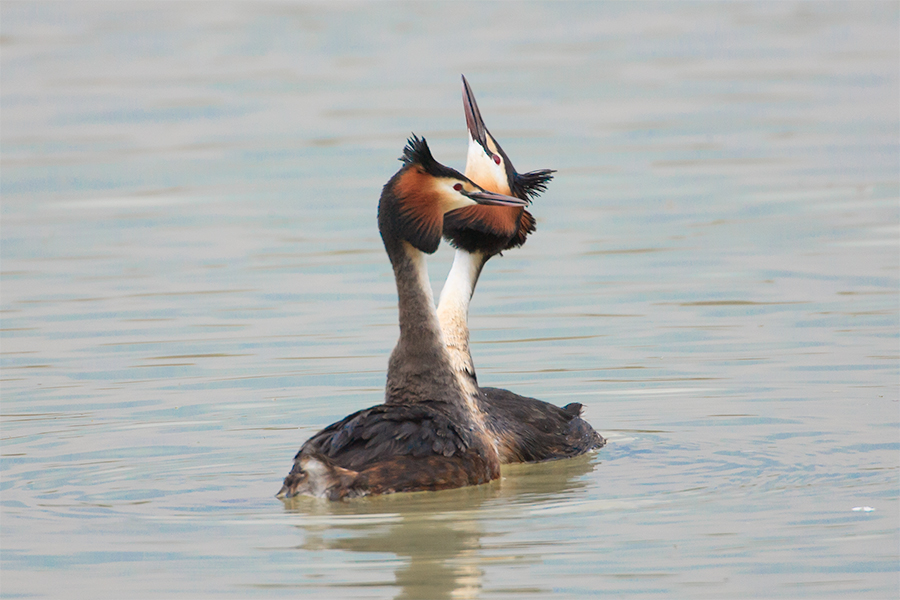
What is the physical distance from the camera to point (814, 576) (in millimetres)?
6383

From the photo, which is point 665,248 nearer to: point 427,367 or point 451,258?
point 451,258

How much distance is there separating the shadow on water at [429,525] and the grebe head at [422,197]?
130 centimetres

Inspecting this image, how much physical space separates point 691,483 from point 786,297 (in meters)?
4.80

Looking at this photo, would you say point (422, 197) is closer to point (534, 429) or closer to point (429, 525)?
point (534, 429)

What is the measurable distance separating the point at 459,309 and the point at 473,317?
314 cm

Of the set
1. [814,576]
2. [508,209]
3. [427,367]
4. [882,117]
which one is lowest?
[814,576]

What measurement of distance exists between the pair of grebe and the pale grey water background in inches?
6.5

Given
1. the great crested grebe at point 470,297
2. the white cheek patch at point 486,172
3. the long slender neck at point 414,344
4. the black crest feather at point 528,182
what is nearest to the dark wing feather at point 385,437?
the long slender neck at point 414,344

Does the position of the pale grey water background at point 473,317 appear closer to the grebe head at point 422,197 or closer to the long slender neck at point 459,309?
the long slender neck at point 459,309

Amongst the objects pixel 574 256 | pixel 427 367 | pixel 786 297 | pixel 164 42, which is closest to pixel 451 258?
pixel 574 256

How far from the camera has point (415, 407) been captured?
8000mm

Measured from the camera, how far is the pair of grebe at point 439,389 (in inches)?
301

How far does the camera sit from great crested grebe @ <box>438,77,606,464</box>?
8844 mm

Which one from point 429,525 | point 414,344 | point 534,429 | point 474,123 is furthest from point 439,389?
point 474,123
